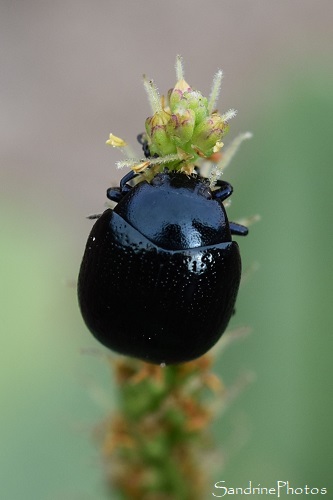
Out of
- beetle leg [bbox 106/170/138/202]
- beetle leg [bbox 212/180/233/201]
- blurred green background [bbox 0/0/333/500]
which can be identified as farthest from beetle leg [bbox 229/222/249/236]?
blurred green background [bbox 0/0/333/500]

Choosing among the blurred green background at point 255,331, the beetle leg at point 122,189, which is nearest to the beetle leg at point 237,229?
the beetle leg at point 122,189

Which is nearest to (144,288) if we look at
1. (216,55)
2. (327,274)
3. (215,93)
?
(215,93)

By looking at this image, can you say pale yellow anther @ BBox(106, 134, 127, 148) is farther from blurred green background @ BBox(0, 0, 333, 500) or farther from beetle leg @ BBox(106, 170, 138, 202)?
blurred green background @ BBox(0, 0, 333, 500)

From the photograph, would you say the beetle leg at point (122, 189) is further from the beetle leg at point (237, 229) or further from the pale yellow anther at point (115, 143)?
the beetle leg at point (237, 229)

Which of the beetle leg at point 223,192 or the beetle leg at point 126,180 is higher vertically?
the beetle leg at point 126,180

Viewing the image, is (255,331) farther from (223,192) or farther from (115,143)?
(115,143)

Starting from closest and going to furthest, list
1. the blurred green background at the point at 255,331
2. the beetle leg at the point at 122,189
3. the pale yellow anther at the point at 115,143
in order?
the pale yellow anther at the point at 115,143, the beetle leg at the point at 122,189, the blurred green background at the point at 255,331

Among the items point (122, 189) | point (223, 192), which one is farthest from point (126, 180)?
point (223, 192)

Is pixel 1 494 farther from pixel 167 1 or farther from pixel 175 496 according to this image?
pixel 167 1
